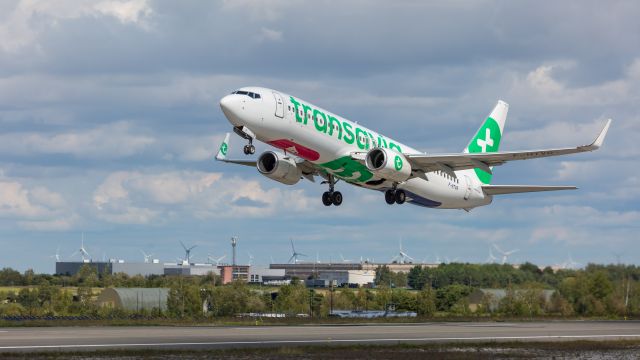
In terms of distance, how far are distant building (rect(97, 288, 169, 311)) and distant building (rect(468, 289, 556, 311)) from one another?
136ft

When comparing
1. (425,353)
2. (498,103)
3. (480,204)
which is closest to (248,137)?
(425,353)

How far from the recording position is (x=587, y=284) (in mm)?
124750

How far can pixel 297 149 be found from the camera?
224 ft

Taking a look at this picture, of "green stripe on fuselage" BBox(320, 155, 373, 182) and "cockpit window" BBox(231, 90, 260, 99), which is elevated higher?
"cockpit window" BBox(231, 90, 260, 99)

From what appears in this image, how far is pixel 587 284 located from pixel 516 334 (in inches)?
2394

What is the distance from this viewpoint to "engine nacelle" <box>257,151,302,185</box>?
73562mm

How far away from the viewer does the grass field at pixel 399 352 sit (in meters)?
47.7

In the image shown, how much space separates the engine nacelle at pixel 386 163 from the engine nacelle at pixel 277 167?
21.8 ft

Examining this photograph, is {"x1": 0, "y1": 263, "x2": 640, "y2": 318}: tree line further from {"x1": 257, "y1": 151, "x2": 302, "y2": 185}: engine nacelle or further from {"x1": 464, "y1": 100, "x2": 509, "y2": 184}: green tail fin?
{"x1": 257, "y1": 151, "x2": 302, "y2": 185}: engine nacelle

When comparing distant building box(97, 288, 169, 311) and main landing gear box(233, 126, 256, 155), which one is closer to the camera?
main landing gear box(233, 126, 256, 155)

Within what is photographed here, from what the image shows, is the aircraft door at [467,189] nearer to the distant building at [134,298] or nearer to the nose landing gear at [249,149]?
the nose landing gear at [249,149]

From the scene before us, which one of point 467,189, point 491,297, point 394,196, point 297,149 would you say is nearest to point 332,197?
point 394,196

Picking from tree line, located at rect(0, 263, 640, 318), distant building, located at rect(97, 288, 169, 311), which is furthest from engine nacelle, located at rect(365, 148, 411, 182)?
distant building, located at rect(97, 288, 169, 311)

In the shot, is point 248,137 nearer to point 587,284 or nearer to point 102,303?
point 587,284
